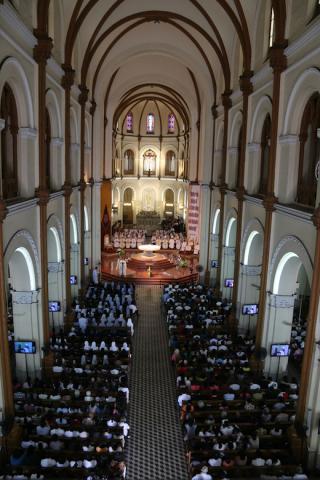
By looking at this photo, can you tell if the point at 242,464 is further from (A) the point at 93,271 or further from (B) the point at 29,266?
(A) the point at 93,271

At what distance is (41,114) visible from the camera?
13.9 metres

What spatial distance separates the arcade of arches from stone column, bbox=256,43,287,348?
0.13 feet

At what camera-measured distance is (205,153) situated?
27.1 m

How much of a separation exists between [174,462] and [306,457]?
3476mm

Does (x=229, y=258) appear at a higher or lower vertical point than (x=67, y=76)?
lower

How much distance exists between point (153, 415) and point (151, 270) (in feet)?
58.4

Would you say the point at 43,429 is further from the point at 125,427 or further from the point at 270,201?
the point at 270,201

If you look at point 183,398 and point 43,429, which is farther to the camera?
point 183,398

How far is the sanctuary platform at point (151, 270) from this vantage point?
28781mm

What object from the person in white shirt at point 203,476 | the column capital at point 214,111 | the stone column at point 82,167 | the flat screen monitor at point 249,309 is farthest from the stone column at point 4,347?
the column capital at point 214,111

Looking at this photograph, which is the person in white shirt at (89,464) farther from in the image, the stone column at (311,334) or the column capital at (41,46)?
the column capital at (41,46)

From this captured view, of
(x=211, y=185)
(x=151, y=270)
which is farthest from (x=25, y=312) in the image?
(x=151, y=270)

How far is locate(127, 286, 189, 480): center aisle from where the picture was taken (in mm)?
11211

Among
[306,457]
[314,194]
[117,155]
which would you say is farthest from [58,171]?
[117,155]
